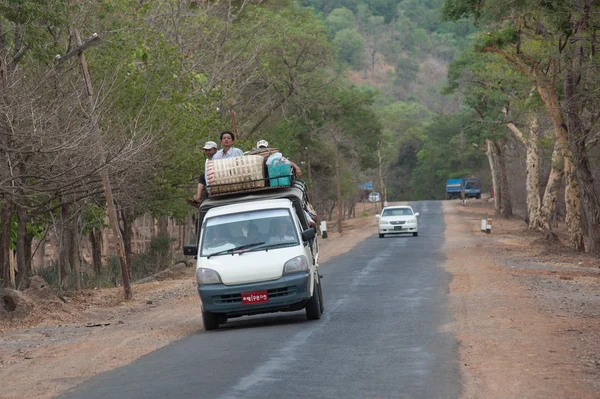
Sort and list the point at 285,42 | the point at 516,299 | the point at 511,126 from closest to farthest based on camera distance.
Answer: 1. the point at 516,299
2. the point at 285,42
3. the point at 511,126

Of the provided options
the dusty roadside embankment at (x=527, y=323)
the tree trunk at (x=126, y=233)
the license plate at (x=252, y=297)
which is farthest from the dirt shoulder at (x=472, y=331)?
the tree trunk at (x=126, y=233)

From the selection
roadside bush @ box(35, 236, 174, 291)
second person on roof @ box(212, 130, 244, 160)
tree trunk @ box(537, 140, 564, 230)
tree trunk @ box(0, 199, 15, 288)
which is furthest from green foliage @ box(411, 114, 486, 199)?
second person on roof @ box(212, 130, 244, 160)

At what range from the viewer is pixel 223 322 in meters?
16.3

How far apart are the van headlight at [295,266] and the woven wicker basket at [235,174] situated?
199 cm

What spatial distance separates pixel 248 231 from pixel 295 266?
3.51 ft

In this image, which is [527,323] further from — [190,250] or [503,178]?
[503,178]

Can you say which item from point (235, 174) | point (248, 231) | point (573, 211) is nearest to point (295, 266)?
point (248, 231)

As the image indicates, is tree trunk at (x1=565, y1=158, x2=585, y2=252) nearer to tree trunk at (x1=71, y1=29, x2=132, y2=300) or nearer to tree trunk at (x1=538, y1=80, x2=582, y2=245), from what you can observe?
tree trunk at (x1=538, y1=80, x2=582, y2=245)

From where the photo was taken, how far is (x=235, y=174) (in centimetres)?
1681

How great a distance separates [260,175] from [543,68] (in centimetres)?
2168

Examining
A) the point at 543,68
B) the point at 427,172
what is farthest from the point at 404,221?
the point at 427,172

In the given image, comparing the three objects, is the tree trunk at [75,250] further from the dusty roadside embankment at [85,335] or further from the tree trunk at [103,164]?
A: the tree trunk at [103,164]

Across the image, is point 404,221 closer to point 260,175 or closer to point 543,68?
point 543,68

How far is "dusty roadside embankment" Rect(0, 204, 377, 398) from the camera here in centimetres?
1170
